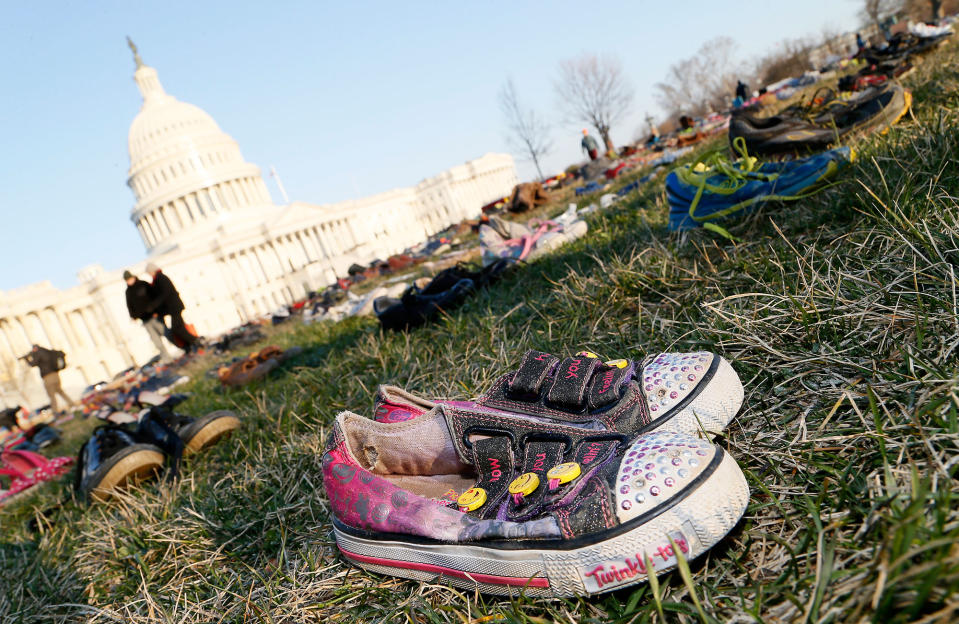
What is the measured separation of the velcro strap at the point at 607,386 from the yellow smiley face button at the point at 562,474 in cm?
29

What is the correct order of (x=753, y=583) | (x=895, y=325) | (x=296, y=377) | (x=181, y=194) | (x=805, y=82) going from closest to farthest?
1. (x=753, y=583)
2. (x=895, y=325)
3. (x=296, y=377)
4. (x=805, y=82)
5. (x=181, y=194)

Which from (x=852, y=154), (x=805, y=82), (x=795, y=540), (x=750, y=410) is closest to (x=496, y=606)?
(x=795, y=540)

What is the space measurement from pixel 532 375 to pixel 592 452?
0.36 m

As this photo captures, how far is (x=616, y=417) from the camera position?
147 centimetres

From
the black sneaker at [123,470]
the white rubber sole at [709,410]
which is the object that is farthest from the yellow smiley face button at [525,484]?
the black sneaker at [123,470]

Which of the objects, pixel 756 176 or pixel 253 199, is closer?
pixel 756 176

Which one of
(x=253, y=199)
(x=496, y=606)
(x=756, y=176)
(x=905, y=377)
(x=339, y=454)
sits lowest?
(x=496, y=606)

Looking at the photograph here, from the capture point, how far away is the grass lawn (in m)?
0.88

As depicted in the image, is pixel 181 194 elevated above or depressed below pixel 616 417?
above

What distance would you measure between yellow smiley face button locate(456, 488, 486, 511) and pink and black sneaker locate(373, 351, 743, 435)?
19 cm

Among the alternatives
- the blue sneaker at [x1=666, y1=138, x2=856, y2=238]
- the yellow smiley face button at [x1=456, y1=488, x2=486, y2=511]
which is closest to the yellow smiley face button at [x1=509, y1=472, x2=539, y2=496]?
the yellow smiley face button at [x1=456, y1=488, x2=486, y2=511]

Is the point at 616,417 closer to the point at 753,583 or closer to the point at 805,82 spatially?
the point at 753,583

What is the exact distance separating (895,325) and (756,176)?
1.72 m

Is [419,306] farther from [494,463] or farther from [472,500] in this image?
[472,500]
